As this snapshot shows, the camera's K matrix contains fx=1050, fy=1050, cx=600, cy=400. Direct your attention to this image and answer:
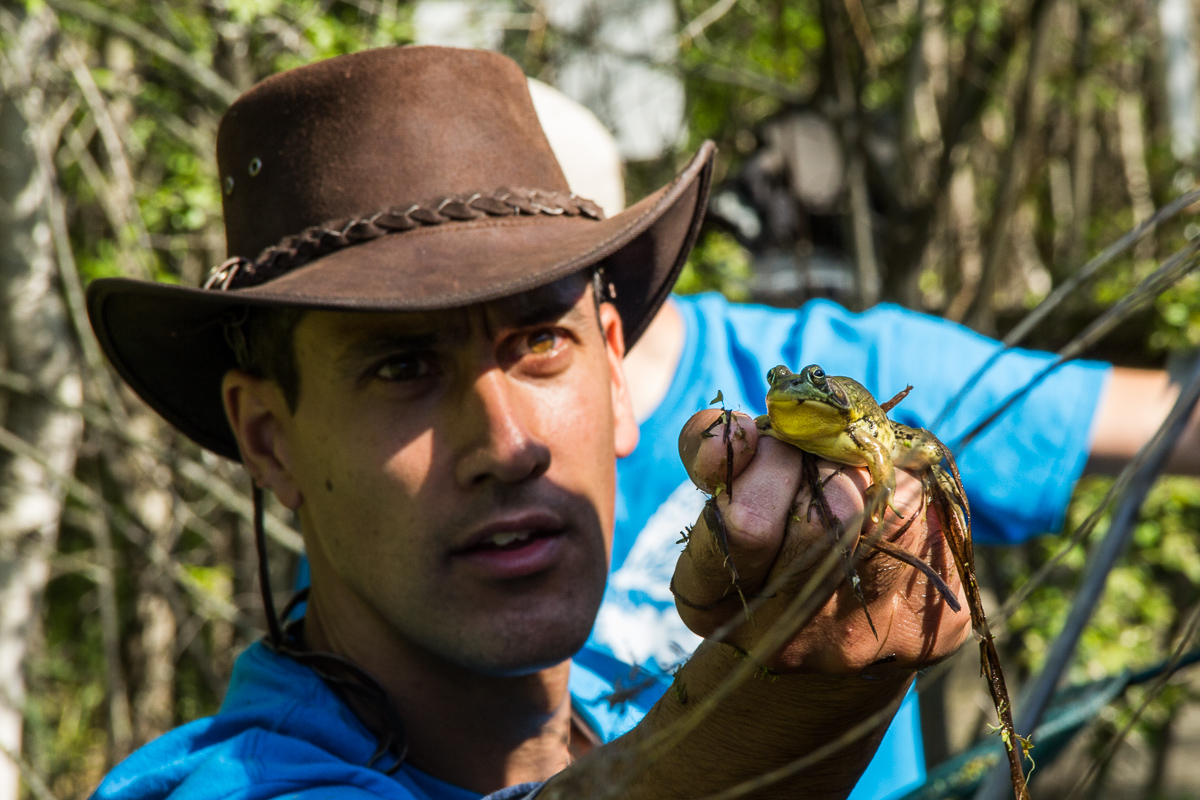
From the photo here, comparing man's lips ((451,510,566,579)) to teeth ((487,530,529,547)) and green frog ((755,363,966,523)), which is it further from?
green frog ((755,363,966,523))

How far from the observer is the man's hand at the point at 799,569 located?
119cm

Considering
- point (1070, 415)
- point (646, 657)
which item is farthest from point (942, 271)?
point (646, 657)

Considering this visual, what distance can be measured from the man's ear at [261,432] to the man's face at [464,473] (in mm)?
189

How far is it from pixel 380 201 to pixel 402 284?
0.30 meters

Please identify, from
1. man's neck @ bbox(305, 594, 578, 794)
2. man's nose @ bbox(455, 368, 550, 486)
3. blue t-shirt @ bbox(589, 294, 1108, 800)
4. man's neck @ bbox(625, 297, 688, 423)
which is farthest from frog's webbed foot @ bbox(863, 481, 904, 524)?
man's neck @ bbox(625, 297, 688, 423)

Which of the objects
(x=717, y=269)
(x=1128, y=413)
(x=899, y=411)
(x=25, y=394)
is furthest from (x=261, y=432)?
(x=717, y=269)

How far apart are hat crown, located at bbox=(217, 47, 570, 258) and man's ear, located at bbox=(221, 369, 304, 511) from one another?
11.8 inches

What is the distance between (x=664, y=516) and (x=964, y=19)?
427 centimetres

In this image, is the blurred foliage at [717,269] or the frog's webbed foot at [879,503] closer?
the frog's webbed foot at [879,503]

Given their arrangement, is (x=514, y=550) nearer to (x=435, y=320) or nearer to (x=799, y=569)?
(x=435, y=320)

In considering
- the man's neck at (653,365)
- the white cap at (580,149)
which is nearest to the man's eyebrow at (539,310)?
the man's neck at (653,365)

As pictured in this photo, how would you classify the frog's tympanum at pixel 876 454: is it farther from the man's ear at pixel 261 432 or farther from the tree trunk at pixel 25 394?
the tree trunk at pixel 25 394

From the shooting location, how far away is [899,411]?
3236 millimetres

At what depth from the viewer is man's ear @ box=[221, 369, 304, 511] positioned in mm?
2330
